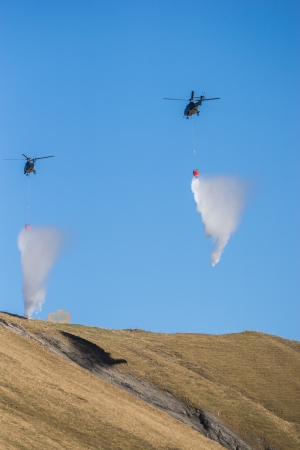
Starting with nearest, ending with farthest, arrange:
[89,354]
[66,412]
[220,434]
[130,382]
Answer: [66,412]
[220,434]
[130,382]
[89,354]

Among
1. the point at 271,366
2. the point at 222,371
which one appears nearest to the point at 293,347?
the point at 271,366

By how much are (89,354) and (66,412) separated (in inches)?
956

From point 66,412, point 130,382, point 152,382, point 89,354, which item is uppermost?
point 89,354

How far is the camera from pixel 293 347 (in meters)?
103

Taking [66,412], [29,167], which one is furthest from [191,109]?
[66,412]

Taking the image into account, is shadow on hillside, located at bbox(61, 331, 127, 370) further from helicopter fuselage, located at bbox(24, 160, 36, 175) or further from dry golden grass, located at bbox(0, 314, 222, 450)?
helicopter fuselage, located at bbox(24, 160, 36, 175)

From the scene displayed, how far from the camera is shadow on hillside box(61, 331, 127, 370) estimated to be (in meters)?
79.2

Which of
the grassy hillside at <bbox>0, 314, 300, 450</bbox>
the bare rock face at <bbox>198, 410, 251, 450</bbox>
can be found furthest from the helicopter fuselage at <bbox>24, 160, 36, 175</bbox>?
the bare rock face at <bbox>198, 410, 251, 450</bbox>

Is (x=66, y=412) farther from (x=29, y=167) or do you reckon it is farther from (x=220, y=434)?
(x=29, y=167)

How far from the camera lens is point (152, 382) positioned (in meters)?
78.9

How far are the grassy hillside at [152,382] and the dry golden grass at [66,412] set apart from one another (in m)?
0.12

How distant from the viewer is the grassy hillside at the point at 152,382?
55.0 meters

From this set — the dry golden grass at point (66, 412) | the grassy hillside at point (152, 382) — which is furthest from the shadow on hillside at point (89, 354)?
the dry golden grass at point (66, 412)

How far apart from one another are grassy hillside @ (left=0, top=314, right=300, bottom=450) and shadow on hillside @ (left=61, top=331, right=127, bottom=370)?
1248 mm
